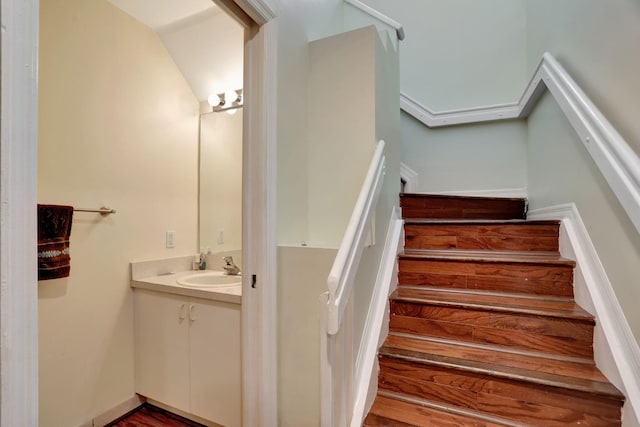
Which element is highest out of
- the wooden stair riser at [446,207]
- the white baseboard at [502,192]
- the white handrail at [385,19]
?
the white handrail at [385,19]

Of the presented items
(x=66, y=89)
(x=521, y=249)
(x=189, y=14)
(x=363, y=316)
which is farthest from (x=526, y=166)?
(x=66, y=89)

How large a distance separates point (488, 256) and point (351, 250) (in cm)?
108

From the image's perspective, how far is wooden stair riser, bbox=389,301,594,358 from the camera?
1.38 m

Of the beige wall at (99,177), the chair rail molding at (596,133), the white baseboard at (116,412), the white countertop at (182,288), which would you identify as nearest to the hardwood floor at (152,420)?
the white baseboard at (116,412)

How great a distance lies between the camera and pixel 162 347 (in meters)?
1.96

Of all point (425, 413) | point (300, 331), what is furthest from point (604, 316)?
point (300, 331)

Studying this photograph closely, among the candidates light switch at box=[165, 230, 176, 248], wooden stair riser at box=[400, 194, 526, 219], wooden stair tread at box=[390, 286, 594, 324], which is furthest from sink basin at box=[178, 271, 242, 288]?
wooden stair riser at box=[400, 194, 526, 219]

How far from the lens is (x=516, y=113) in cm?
270

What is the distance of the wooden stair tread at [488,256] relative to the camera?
1.63 m

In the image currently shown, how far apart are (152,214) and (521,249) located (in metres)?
2.47

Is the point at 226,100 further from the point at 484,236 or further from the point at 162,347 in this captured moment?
the point at 484,236

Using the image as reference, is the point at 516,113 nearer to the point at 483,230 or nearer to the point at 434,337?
the point at 483,230

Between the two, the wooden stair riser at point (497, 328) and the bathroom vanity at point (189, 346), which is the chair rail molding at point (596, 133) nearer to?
the wooden stair riser at point (497, 328)

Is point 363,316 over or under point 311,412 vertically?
over
